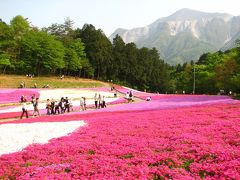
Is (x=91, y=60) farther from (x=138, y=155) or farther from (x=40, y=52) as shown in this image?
(x=138, y=155)

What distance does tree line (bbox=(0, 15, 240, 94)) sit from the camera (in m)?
102

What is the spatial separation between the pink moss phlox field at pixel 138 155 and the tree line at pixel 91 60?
7173 centimetres

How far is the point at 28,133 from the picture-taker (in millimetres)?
25859

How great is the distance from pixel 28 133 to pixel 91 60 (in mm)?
98493

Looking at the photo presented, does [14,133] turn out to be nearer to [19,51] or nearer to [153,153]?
[153,153]

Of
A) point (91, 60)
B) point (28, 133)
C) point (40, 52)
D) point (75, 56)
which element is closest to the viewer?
point (28, 133)

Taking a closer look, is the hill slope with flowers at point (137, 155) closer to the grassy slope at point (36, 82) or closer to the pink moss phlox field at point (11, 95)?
the pink moss phlox field at point (11, 95)

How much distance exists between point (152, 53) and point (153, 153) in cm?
14380

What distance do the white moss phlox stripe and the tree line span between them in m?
67.3

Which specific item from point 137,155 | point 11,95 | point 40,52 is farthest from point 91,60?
point 137,155

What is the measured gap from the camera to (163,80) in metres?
Result: 146

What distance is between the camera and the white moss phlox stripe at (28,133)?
21.7 metres

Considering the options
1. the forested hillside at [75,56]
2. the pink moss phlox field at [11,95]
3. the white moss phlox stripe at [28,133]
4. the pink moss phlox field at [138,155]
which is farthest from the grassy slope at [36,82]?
the pink moss phlox field at [138,155]

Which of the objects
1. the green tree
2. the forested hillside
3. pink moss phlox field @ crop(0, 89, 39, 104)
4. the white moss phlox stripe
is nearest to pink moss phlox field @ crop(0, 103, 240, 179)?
the white moss phlox stripe
